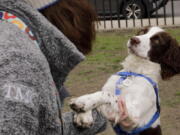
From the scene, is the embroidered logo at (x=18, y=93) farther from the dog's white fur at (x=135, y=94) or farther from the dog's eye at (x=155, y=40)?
the dog's eye at (x=155, y=40)

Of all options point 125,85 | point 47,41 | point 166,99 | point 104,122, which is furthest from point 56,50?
point 166,99

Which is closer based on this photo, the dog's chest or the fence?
the dog's chest

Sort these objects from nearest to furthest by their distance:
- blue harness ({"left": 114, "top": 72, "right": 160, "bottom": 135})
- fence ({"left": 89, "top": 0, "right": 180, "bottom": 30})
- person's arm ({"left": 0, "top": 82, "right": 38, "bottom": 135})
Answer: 1. person's arm ({"left": 0, "top": 82, "right": 38, "bottom": 135})
2. blue harness ({"left": 114, "top": 72, "right": 160, "bottom": 135})
3. fence ({"left": 89, "top": 0, "right": 180, "bottom": 30})

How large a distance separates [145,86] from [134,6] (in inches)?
351

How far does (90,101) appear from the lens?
99.7 inches

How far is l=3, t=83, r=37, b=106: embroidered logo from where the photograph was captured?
1.10 metres

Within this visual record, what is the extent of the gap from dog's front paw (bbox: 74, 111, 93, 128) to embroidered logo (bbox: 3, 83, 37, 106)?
2.75 feet

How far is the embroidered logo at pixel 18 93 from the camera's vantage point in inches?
43.5

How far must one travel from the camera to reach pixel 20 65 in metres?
1.16

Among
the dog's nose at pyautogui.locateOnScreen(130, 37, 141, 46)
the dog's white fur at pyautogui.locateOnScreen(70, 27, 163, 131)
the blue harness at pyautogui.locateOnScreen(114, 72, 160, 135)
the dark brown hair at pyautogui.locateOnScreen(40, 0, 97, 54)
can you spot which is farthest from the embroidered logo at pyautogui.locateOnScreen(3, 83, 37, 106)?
the dog's nose at pyautogui.locateOnScreen(130, 37, 141, 46)

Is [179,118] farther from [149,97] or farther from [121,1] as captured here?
[121,1]

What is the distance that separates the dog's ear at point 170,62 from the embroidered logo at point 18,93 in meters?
2.88

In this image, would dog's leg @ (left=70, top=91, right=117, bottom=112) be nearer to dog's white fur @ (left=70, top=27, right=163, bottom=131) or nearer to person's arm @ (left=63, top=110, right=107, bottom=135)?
dog's white fur @ (left=70, top=27, right=163, bottom=131)

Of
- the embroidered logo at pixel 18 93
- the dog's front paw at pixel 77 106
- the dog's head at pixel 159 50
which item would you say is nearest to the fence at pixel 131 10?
the dog's head at pixel 159 50
